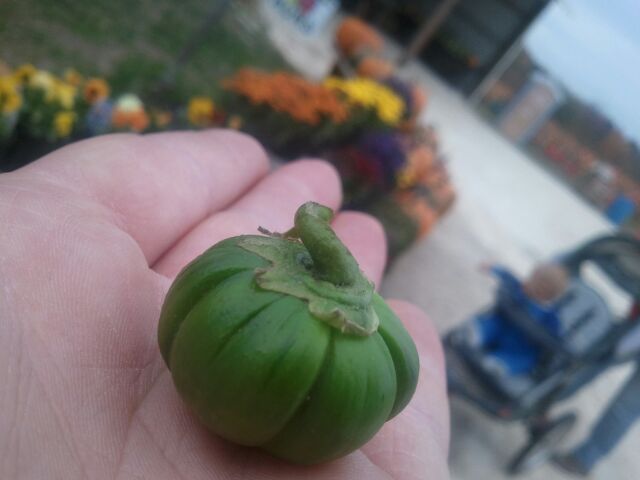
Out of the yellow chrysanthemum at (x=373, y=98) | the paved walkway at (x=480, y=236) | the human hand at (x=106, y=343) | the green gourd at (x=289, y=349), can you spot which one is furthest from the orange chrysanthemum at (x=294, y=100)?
the green gourd at (x=289, y=349)

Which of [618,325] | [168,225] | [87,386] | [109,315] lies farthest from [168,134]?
[618,325]

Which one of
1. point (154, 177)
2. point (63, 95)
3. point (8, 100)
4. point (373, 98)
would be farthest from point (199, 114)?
point (154, 177)

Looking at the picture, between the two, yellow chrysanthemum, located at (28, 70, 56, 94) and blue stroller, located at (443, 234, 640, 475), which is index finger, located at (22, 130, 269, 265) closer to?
yellow chrysanthemum, located at (28, 70, 56, 94)

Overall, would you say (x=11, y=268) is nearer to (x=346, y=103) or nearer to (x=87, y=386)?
(x=87, y=386)

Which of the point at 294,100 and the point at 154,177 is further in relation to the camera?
the point at 294,100

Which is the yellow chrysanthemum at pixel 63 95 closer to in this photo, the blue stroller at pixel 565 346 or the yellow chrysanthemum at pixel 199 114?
the yellow chrysanthemum at pixel 199 114

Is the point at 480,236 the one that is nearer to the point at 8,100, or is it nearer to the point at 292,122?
the point at 292,122

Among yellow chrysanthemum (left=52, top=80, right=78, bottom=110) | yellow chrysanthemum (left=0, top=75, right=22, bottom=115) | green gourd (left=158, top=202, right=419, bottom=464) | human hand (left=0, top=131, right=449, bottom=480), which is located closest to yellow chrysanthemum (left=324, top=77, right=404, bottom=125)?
yellow chrysanthemum (left=52, top=80, right=78, bottom=110)
